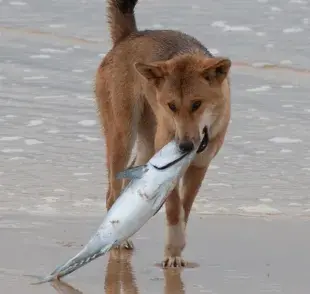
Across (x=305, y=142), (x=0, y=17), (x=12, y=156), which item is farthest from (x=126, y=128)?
(x=0, y=17)

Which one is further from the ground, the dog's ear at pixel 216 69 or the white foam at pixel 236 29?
the dog's ear at pixel 216 69

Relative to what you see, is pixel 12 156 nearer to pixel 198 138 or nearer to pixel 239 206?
pixel 239 206

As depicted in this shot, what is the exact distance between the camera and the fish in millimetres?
5375

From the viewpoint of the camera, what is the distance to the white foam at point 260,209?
24.0 ft

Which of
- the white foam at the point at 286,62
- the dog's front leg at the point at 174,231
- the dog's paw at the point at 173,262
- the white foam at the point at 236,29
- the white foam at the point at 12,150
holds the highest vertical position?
the dog's front leg at the point at 174,231

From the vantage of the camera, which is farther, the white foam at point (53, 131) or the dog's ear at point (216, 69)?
the white foam at point (53, 131)

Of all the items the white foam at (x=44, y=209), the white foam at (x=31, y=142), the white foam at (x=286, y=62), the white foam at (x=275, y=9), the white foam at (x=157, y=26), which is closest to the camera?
the white foam at (x=44, y=209)

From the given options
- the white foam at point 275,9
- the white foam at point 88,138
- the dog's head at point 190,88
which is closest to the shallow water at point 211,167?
the white foam at point 88,138

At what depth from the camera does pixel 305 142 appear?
925 cm

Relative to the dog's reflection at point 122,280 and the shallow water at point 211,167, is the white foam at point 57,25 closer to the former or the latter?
the shallow water at point 211,167

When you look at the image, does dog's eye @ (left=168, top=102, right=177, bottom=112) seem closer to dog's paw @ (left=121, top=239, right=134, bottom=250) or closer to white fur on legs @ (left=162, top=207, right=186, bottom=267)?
white fur on legs @ (left=162, top=207, right=186, bottom=267)

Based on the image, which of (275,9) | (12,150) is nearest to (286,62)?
(275,9)

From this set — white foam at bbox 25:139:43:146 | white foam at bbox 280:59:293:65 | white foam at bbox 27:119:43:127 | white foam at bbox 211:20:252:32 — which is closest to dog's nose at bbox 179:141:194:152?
white foam at bbox 25:139:43:146

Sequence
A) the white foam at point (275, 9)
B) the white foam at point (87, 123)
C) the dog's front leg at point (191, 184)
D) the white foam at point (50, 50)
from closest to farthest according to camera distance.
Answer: the dog's front leg at point (191, 184), the white foam at point (87, 123), the white foam at point (50, 50), the white foam at point (275, 9)
